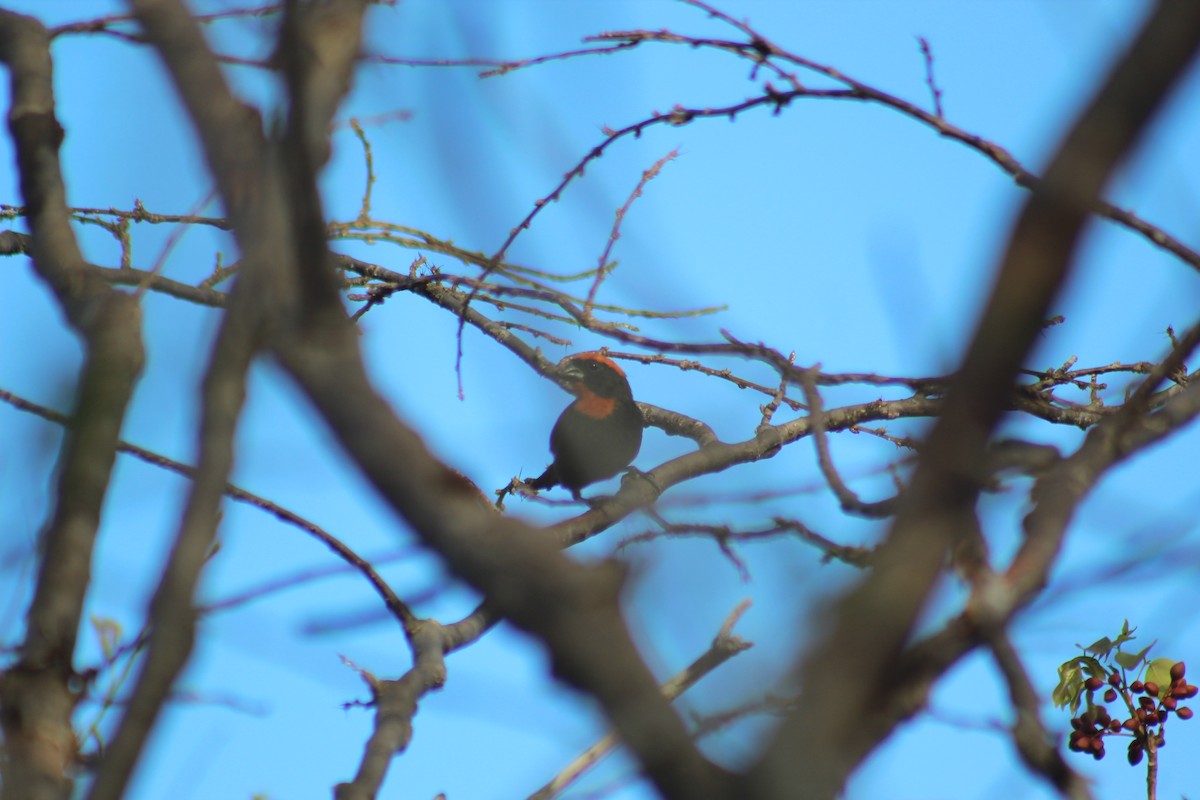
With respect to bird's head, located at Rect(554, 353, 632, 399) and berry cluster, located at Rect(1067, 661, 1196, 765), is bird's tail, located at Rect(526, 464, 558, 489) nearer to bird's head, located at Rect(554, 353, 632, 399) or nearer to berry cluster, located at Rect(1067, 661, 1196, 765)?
bird's head, located at Rect(554, 353, 632, 399)

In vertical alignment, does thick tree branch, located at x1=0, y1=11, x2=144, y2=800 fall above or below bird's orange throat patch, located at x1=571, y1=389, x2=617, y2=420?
below

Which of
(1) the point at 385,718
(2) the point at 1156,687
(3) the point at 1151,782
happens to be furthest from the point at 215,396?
(2) the point at 1156,687

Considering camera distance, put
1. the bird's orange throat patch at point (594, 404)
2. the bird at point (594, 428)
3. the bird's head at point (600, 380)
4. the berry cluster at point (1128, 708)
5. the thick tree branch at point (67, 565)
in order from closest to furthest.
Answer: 1. the thick tree branch at point (67, 565)
2. the berry cluster at point (1128, 708)
3. the bird at point (594, 428)
4. the bird's orange throat patch at point (594, 404)
5. the bird's head at point (600, 380)

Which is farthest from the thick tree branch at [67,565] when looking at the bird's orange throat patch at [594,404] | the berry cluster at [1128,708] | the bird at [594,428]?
the bird's orange throat patch at [594,404]

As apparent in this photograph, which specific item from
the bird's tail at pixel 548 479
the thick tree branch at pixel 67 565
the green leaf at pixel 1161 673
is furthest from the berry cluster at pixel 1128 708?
the bird's tail at pixel 548 479

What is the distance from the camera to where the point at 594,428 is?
5859 mm

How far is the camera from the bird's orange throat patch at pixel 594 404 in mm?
5945

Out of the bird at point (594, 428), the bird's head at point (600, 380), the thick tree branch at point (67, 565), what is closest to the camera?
the thick tree branch at point (67, 565)

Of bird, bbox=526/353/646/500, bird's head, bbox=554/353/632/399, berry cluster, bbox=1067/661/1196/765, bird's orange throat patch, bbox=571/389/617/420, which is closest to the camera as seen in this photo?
berry cluster, bbox=1067/661/1196/765

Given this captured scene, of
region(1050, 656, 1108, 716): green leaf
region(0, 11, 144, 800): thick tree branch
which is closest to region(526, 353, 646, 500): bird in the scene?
region(1050, 656, 1108, 716): green leaf

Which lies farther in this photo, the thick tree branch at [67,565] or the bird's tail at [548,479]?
the bird's tail at [548,479]

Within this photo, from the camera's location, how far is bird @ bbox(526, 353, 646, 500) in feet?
19.1

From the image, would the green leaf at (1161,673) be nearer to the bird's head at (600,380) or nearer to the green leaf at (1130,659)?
the green leaf at (1130,659)

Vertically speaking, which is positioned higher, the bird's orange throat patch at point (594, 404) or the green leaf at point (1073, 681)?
the bird's orange throat patch at point (594, 404)
